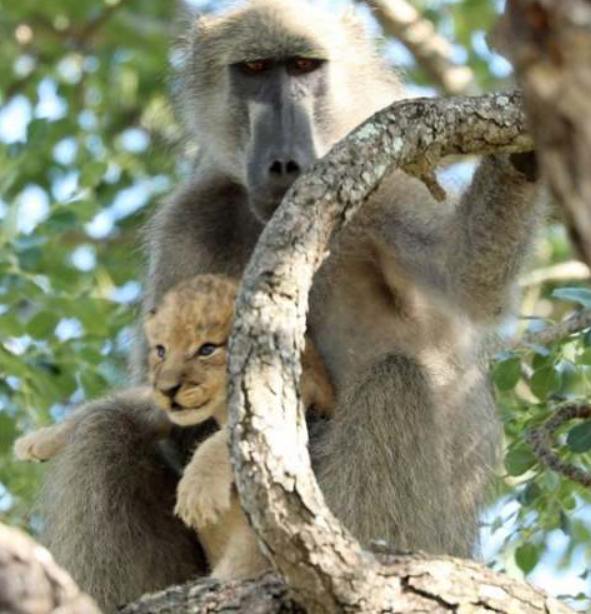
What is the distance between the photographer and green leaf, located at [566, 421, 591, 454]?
489 cm

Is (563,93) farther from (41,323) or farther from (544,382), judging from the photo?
(41,323)

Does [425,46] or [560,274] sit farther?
[425,46]

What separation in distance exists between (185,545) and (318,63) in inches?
89.1

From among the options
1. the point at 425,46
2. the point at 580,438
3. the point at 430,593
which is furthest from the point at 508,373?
the point at 425,46

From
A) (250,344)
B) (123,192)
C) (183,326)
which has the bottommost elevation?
(123,192)

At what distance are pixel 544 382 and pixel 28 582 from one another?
110 inches

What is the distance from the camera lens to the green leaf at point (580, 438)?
489 centimetres

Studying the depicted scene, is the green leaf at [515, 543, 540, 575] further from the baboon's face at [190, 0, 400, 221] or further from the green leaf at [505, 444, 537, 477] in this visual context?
the baboon's face at [190, 0, 400, 221]

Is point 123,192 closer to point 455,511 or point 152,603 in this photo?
point 455,511

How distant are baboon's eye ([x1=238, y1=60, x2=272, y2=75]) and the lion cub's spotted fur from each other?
1460 mm

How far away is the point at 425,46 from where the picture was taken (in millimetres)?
9828

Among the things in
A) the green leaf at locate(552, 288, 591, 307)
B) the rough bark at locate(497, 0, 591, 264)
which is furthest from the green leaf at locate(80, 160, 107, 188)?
the rough bark at locate(497, 0, 591, 264)

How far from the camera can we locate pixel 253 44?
6.75 m

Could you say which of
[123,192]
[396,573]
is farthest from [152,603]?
[123,192]
